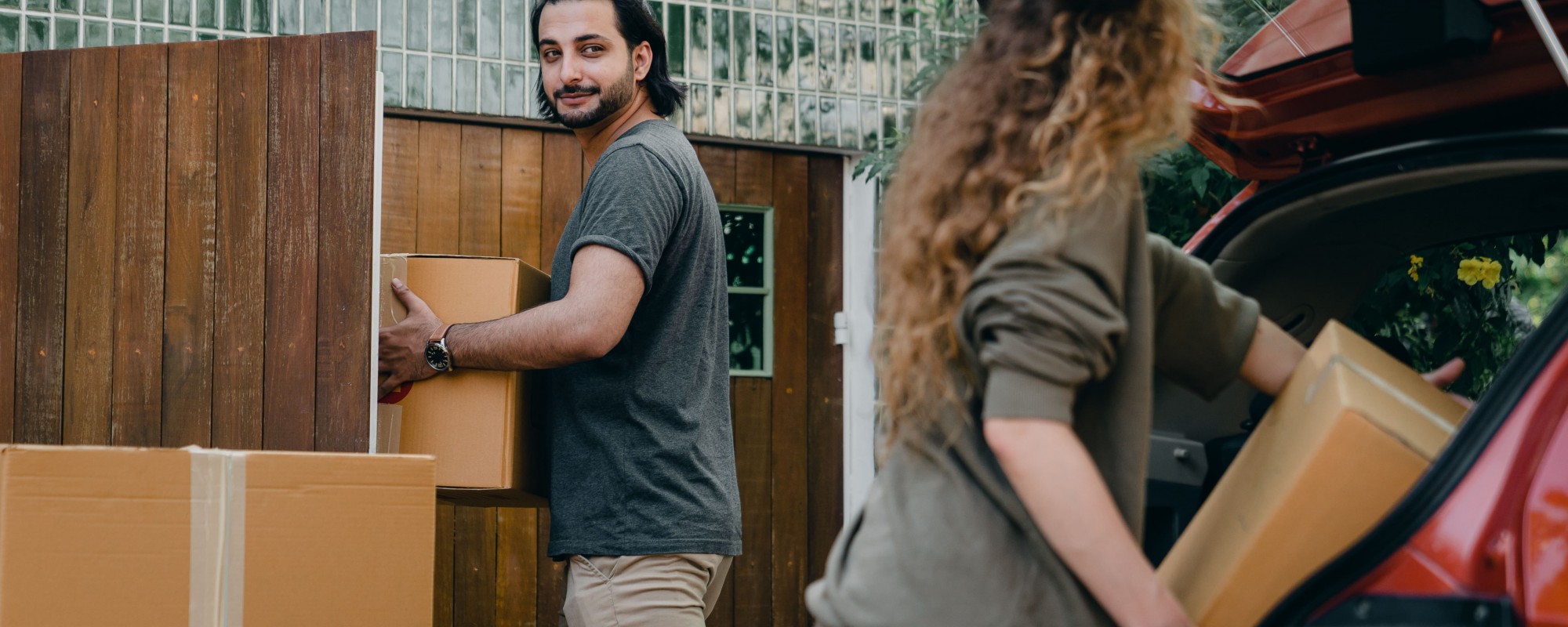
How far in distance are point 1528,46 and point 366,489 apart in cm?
180

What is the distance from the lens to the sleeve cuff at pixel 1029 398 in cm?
137

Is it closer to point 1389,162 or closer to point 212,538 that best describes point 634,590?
point 212,538

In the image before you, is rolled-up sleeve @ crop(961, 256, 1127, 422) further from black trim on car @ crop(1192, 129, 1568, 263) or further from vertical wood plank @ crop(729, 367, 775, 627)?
vertical wood plank @ crop(729, 367, 775, 627)

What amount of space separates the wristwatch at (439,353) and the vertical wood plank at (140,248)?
0.48 metres

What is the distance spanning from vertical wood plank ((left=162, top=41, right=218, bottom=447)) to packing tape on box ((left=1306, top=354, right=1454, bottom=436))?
1894 millimetres

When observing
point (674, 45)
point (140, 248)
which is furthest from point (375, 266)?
point (674, 45)

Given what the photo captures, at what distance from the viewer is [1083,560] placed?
1.38 metres

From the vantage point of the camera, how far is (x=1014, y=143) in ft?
4.95

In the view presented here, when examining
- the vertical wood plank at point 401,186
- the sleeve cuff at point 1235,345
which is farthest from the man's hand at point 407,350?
the vertical wood plank at point 401,186

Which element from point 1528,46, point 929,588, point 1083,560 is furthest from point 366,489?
point 1528,46

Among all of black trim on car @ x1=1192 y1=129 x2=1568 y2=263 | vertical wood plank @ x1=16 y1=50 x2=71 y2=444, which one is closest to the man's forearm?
vertical wood plank @ x1=16 y1=50 x2=71 y2=444

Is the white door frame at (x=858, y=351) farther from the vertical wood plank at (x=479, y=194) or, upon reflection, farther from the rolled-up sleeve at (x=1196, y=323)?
the rolled-up sleeve at (x=1196, y=323)

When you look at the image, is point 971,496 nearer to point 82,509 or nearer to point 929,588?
point 929,588

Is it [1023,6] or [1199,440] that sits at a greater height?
[1023,6]
